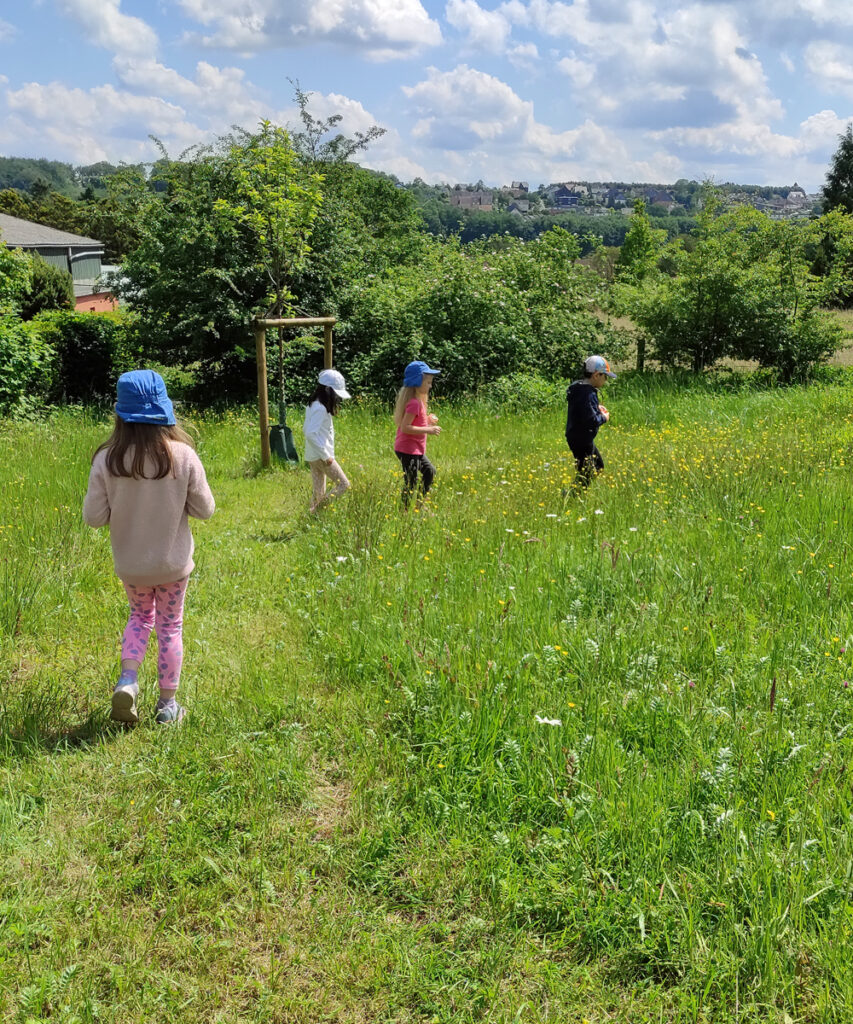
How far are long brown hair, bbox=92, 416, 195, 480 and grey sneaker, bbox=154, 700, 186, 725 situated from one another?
45.9 inches

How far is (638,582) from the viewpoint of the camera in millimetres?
5188

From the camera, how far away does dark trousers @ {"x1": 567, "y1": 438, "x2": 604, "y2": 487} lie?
25.7 feet

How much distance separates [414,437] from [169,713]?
4282 millimetres

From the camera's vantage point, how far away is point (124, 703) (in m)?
3.86

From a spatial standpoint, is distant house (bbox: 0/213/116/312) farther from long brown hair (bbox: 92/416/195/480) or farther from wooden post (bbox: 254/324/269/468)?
long brown hair (bbox: 92/416/195/480)

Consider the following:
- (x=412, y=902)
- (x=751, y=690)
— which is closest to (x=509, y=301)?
(x=751, y=690)

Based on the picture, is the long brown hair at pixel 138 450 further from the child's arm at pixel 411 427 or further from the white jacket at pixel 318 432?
the child's arm at pixel 411 427

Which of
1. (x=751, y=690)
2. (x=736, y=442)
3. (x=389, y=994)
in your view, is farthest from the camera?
(x=736, y=442)

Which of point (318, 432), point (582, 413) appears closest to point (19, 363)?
point (318, 432)

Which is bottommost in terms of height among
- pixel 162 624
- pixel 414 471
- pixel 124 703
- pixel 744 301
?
pixel 124 703

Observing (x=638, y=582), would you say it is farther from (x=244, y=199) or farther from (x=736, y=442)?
(x=244, y=199)

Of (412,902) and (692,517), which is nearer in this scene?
(412,902)

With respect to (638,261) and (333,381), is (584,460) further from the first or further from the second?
(638,261)

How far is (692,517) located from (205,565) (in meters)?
4.01
